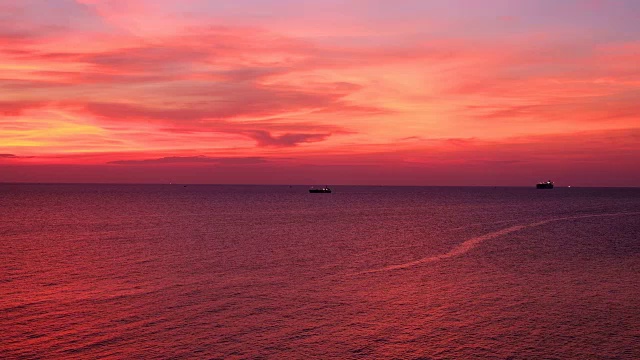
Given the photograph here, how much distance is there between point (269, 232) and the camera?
340 feet

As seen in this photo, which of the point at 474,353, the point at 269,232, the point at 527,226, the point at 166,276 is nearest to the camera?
the point at 474,353

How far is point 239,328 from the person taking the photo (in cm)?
3612

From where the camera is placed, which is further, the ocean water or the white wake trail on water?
the white wake trail on water

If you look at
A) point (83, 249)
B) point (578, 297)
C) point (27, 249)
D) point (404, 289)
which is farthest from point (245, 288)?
point (27, 249)

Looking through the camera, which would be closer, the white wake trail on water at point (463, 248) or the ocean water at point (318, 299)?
the ocean water at point (318, 299)

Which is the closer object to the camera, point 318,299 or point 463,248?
point 318,299

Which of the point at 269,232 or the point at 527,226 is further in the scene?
the point at 527,226

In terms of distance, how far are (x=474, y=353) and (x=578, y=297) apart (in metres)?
18.6

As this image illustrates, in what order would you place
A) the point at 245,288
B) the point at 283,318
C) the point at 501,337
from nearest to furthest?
the point at 501,337, the point at 283,318, the point at 245,288

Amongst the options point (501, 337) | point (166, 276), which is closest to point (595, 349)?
point (501, 337)

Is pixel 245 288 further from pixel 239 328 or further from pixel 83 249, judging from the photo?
pixel 83 249

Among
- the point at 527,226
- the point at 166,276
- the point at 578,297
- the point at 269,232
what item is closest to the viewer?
the point at 578,297

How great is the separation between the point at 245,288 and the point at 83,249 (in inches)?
1455

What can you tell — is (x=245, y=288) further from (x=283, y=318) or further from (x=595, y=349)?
(x=595, y=349)
